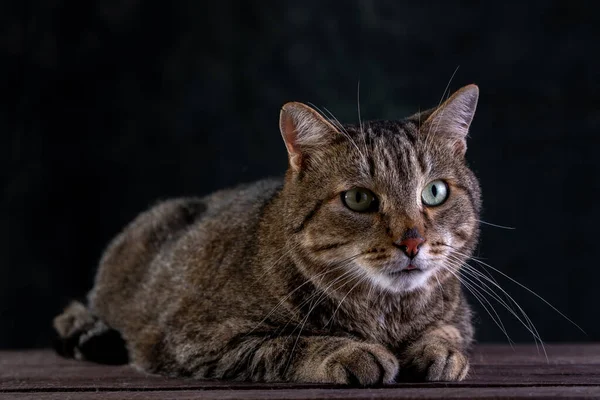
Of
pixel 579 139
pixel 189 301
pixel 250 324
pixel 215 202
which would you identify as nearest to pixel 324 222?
pixel 250 324

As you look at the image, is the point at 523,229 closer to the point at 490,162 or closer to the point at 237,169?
the point at 490,162

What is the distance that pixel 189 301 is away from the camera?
241 cm

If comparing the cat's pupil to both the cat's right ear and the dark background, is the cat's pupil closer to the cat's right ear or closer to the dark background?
the cat's right ear

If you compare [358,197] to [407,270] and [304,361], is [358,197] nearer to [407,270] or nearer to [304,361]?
[407,270]

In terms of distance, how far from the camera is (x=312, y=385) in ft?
6.40

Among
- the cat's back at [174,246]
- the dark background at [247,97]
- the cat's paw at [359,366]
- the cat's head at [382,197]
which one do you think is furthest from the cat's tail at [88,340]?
the cat's paw at [359,366]

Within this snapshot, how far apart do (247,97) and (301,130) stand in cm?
120

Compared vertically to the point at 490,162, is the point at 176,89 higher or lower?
higher

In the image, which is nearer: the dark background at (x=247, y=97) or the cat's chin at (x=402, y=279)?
the cat's chin at (x=402, y=279)

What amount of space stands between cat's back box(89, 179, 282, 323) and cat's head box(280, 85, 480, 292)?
10.7 inches

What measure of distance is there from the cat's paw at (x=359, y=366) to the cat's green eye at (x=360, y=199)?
0.34m

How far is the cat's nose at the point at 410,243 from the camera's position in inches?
77.9

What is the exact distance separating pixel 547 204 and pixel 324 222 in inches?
61.8

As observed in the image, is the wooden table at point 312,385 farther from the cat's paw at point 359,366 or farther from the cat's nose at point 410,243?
the cat's nose at point 410,243
